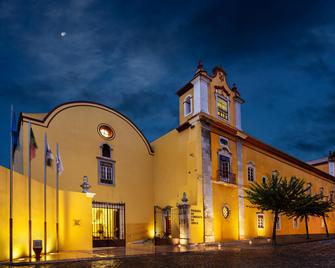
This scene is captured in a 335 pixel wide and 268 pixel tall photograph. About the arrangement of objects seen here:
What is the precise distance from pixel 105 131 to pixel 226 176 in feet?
27.7

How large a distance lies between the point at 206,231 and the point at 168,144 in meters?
6.90

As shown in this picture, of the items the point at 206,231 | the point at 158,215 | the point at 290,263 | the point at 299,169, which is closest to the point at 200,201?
the point at 206,231

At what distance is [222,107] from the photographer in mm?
26984

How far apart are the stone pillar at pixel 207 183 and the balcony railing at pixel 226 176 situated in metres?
1.06

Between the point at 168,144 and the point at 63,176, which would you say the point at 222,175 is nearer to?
the point at 168,144

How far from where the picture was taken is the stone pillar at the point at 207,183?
22936 millimetres

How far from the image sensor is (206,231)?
74.5 feet

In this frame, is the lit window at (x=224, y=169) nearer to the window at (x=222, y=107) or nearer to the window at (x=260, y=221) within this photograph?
the window at (x=222, y=107)

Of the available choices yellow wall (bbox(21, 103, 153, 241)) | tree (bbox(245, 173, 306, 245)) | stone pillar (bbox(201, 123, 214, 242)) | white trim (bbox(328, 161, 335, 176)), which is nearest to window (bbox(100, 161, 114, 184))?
yellow wall (bbox(21, 103, 153, 241))

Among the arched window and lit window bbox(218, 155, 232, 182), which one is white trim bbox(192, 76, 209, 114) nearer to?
lit window bbox(218, 155, 232, 182)

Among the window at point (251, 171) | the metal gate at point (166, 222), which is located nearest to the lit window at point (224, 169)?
the window at point (251, 171)

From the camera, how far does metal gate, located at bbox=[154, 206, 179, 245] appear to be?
2382cm

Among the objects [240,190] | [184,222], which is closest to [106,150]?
[184,222]

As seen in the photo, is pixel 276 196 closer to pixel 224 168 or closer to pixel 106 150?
pixel 224 168
